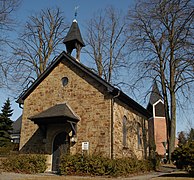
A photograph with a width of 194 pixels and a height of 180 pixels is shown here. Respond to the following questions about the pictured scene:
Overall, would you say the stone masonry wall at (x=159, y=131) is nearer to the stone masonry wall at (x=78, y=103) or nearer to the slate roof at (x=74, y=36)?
the slate roof at (x=74, y=36)

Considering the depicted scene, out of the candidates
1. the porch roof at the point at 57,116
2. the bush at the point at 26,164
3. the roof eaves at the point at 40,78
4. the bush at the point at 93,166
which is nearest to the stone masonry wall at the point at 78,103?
the roof eaves at the point at 40,78

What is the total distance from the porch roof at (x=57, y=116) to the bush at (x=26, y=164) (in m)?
2.42

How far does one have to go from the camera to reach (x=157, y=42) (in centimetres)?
2523

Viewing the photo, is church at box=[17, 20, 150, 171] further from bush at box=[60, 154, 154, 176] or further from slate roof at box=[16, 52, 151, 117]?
bush at box=[60, 154, 154, 176]

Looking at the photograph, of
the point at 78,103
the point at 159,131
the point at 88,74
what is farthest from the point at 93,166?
the point at 159,131

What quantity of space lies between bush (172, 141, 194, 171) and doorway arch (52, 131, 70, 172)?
7130 mm

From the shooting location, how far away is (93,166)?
1462cm

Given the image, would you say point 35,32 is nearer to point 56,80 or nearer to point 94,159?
point 56,80

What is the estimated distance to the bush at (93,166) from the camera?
14.5 metres

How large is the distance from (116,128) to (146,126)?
830 cm

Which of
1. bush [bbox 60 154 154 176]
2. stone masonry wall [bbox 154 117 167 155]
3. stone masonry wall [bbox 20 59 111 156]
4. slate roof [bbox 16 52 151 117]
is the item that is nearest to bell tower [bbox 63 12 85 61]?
slate roof [bbox 16 52 151 117]

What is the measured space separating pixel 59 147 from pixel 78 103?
11.1ft

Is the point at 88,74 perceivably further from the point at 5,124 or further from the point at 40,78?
the point at 5,124

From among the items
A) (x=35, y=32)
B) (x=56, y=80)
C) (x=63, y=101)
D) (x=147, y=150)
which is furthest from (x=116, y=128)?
(x=35, y=32)
